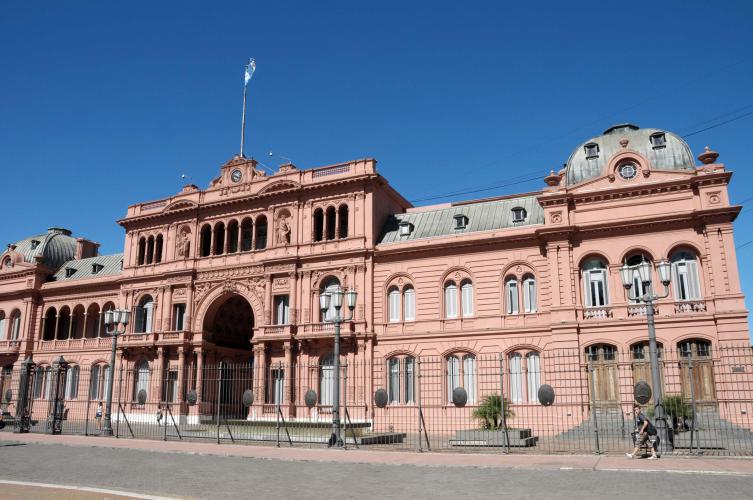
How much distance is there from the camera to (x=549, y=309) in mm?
34719

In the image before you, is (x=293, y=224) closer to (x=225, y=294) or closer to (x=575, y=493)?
(x=225, y=294)

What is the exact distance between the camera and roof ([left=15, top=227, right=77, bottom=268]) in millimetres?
57094

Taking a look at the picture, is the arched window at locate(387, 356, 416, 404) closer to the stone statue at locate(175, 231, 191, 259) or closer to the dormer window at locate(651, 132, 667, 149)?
the stone statue at locate(175, 231, 191, 259)

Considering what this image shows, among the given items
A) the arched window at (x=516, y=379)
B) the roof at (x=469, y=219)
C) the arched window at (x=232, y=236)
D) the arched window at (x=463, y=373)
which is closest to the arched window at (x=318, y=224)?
the roof at (x=469, y=219)

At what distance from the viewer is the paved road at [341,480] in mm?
12789

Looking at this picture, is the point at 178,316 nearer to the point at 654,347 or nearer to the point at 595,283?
the point at 595,283

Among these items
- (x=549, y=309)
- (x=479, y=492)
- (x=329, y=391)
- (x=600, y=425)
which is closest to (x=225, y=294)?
(x=329, y=391)

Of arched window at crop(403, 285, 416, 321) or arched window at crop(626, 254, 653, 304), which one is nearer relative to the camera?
arched window at crop(626, 254, 653, 304)

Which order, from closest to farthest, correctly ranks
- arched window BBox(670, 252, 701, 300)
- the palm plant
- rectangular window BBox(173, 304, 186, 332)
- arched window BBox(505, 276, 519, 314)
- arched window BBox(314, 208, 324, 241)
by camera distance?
the palm plant
arched window BBox(670, 252, 701, 300)
arched window BBox(505, 276, 519, 314)
arched window BBox(314, 208, 324, 241)
rectangular window BBox(173, 304, 186, 332)

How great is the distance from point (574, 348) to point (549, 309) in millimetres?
2863

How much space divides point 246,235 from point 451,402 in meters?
19.1

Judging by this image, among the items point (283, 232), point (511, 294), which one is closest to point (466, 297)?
point (511, 294)

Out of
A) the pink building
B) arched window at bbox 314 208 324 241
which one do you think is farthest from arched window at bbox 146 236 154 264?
arched window at bbox 314 208 324 241

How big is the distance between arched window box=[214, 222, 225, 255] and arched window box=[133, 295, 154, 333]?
633 centimetres
